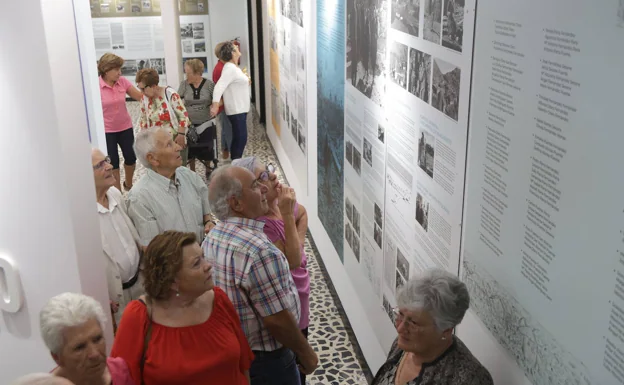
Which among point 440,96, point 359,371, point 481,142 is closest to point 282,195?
point 440,96

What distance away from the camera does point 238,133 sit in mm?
9711

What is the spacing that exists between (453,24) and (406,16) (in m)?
0.65

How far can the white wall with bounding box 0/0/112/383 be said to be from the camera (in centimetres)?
299

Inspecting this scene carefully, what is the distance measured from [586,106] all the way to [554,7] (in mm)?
359

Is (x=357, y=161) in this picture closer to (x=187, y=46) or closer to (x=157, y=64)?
(x=187, y=46)

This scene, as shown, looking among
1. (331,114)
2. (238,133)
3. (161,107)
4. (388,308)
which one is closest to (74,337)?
(388,308)

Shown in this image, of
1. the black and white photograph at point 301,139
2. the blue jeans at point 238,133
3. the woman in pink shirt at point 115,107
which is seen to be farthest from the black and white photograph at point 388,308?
the blue jeans at point 238,133

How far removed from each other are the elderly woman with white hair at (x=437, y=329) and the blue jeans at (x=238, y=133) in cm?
748

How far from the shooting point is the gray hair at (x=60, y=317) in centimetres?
234

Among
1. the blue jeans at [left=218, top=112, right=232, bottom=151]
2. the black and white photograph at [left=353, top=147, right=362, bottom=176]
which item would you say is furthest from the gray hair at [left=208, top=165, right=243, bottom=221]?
the blue jeans at [left=218, top=112, right=232, bottom=151]

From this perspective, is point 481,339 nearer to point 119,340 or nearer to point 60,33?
point 119,340

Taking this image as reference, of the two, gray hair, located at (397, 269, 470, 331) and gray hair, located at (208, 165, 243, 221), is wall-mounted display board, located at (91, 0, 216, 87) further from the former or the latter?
gray hair, located at (397, 269, 470, 331)

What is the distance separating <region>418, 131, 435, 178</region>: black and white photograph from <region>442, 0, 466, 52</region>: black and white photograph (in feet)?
1.60

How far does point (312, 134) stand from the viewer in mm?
6461
